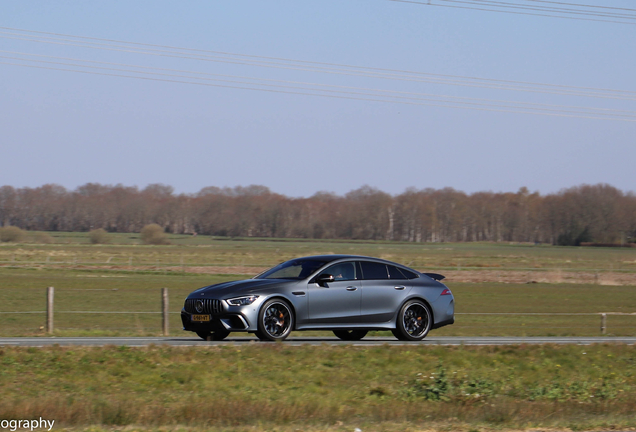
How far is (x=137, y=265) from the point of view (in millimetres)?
64562

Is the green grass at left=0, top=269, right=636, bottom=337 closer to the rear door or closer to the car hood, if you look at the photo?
the car hood

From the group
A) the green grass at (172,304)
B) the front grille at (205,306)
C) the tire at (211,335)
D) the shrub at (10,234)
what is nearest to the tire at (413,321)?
the tire at (211,335)

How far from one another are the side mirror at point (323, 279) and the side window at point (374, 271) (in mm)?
957

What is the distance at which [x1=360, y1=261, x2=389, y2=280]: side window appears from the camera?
14972 millimetres

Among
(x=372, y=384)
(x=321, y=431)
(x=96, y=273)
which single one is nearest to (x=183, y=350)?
(x=372, y=384)

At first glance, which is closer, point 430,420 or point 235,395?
point 430,420

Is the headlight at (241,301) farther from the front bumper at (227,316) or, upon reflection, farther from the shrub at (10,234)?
the shrub at (10,234)

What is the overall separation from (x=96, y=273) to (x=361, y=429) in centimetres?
4829

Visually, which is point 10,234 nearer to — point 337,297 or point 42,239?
point 42,239

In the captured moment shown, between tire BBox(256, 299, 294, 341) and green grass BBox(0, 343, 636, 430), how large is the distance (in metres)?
0.60

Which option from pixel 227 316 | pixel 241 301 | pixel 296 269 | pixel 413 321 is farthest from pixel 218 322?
pixel 413 321

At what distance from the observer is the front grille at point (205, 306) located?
13586 millimetres

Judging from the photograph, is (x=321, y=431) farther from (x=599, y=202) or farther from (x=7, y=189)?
(x=7, y=189)

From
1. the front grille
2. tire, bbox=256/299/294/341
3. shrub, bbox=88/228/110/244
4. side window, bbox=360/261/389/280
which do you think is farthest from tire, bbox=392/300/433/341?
shrub, bbox=88/228/110/244
